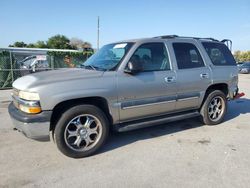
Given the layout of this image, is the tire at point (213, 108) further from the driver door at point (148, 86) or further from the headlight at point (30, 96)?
the headlight at point (30, 96)

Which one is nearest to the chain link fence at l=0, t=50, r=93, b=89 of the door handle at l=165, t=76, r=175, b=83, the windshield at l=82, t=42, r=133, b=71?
the windshield at l=82, t=42, r=133, b=71

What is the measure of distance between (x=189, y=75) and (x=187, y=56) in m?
0.43

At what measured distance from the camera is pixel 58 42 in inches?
2349

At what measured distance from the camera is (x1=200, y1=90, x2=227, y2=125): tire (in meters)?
5.46

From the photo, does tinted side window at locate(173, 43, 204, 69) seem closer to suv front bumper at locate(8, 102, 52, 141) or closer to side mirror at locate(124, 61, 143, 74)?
side mirror at locate(124, 61, 143, 74)

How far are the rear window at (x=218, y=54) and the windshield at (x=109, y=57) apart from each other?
2.07m

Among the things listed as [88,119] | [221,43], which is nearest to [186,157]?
[88,119]

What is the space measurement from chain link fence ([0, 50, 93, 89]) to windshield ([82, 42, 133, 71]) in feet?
22.6

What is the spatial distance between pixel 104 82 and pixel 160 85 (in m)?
1.14

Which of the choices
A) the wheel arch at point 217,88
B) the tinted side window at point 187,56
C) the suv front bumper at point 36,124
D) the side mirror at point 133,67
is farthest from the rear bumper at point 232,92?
the suv front bumper at point 36,124

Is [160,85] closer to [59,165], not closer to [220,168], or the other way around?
[220,168]

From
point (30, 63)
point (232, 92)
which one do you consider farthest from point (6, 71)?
point (232, 92)

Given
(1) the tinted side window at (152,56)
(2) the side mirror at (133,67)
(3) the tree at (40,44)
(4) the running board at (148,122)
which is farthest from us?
(3) the tree at (40,44)

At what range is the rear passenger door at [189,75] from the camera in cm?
485
